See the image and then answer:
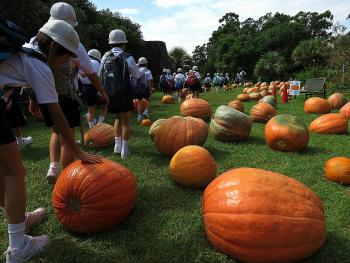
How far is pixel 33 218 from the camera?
3352mm

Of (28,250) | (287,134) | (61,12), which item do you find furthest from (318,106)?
(28,250)

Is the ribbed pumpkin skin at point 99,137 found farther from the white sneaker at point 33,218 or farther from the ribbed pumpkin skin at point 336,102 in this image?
the ribbed pumpkin skin at point 336,102

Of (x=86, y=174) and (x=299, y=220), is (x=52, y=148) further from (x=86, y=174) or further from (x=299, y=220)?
(x=299, y=220)

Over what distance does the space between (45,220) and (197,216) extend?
1.48 meters

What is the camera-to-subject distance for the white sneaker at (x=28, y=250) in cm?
270

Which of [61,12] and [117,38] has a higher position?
[61,12]

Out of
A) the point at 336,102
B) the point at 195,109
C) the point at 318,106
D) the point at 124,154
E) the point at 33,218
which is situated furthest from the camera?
the point at 336,102

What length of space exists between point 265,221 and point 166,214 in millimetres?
1170

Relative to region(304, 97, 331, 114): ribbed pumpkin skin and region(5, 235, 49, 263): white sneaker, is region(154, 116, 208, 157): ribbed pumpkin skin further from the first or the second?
region(304, 97, 331, 114): ribbed pumpkin skin

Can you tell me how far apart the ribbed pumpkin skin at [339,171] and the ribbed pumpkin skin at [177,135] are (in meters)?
1.96

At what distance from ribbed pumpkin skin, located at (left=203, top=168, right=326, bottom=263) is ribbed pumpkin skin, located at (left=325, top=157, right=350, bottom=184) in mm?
1678

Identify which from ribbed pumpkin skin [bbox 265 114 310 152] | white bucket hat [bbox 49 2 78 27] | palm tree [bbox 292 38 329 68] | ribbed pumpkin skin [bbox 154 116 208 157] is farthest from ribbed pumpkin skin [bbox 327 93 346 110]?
palm tree [bbox 292 38 329 68]

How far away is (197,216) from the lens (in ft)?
11.5

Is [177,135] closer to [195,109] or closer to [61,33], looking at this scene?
[61,33]
